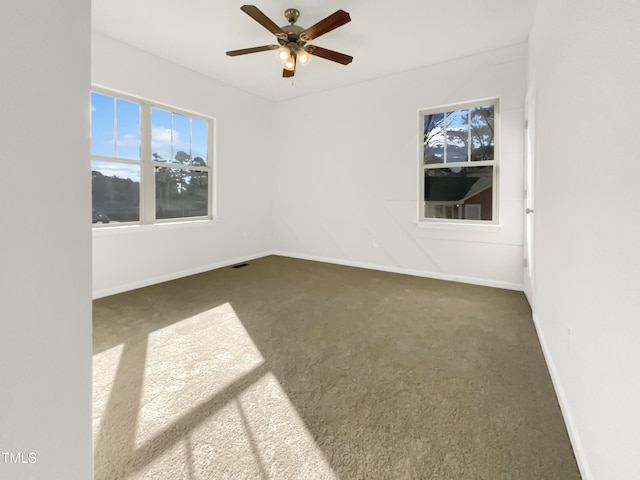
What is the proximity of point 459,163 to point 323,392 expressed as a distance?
345 centimetres

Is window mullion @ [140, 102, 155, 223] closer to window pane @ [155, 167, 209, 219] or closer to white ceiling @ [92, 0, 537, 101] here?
window pane @ [155, 167, 209, 219]

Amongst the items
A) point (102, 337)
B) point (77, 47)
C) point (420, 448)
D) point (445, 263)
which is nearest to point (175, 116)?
point (102, 337)

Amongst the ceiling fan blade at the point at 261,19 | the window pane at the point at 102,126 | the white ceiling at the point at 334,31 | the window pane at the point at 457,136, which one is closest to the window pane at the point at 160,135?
the window pane at the point at 102,126

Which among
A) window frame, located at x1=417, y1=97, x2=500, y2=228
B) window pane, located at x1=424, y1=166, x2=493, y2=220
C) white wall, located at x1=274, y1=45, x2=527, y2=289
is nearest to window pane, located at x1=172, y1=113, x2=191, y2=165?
white wall, located at x1=274, y1=45, x2=527, y2=289

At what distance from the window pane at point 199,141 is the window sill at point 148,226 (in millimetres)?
876

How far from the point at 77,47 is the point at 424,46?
3765 millimetres

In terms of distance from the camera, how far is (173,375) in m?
1.85

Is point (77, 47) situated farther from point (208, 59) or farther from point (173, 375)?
point (208, 59)

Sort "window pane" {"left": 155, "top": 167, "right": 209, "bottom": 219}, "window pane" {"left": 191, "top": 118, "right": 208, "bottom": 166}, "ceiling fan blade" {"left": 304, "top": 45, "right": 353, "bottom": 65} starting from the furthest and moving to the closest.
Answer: "window pane" {"left": 191, "top": 118, "right": 208, "bottom": 166} → "window pane" {"left": 155, "top": 167, "right": 209, "bottom": 219} → "ceiling fan blade" {"left": 304, "top": 45, "right": 353, "bottom": 65}

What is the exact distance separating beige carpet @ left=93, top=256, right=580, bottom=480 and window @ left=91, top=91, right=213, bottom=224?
1.28m

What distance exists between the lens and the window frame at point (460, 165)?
3729mm

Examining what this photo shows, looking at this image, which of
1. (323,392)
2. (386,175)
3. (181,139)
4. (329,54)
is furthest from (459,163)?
(181,139)

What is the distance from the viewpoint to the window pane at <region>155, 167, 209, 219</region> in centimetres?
409

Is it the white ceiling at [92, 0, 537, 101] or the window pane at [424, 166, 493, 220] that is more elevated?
the white ceiling at [92, 0, 537, 101]
